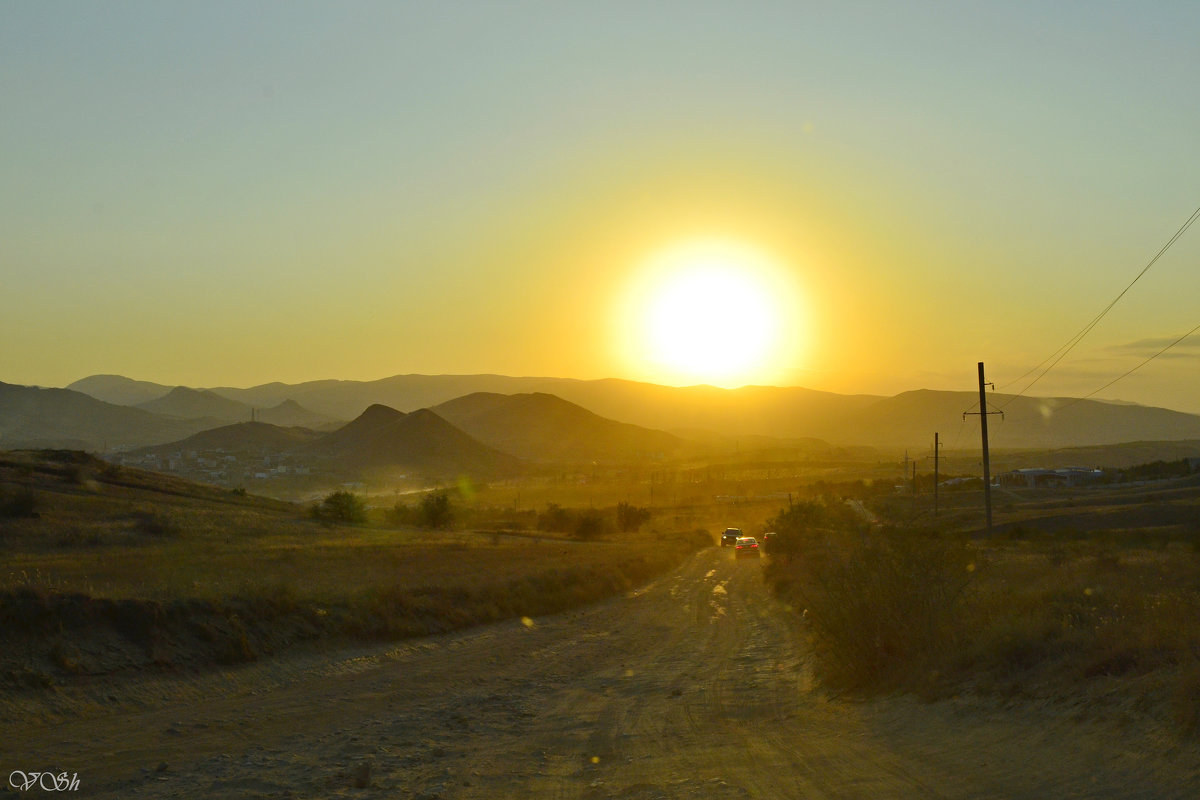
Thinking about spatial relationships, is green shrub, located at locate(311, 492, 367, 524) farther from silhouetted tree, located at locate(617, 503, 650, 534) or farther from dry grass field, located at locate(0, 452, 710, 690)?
silhouetted tree, located at locate(617, 503, 650, 534)

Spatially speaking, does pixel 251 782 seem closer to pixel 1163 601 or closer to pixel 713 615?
pixel 1163 601

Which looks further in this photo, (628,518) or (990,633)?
(628,518)

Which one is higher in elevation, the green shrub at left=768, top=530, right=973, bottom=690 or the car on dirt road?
the green shrub at left=768, top=530, right=973, bottom=690

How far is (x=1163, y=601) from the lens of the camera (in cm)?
1420

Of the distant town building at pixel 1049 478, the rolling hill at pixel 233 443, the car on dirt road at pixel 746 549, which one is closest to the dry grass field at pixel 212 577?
the car on dirt road at pixel 746 549

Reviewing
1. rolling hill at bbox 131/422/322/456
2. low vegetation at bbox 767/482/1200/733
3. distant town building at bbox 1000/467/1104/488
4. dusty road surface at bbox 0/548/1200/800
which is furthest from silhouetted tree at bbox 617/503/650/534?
rolling hill at bbox 131/422/322/456

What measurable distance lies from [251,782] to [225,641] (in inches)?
329

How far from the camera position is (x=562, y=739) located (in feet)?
44.9

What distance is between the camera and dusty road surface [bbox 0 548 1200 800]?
10047mm

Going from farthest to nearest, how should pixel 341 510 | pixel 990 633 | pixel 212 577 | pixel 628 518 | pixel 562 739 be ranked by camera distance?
pixel 628 518 → pixel 341 510 → pixel 212 577 → pixel 990 633 → pixel 562 739

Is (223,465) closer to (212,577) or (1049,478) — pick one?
(1049,478)

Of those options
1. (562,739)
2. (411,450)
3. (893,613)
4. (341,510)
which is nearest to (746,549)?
(341,510)

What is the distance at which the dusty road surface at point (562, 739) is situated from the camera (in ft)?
33.0

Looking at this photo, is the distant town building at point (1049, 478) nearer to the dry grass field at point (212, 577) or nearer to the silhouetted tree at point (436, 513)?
the dry grass field at point (212, 577)
